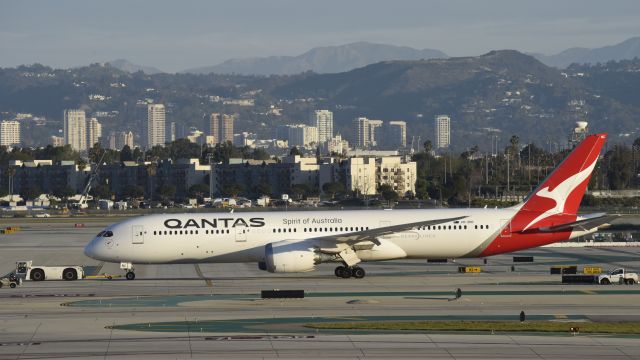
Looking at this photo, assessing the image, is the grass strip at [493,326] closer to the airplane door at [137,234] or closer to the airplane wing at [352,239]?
the airplane wing at [352,239]

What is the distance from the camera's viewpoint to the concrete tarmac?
36.6 metres

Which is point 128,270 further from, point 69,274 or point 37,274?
point 37,274

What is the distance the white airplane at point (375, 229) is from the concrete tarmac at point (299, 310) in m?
1.39

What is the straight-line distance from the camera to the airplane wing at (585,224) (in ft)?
198

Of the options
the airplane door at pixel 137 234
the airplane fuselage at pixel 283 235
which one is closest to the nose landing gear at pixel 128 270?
the airplane fuselage at pixel 283 235

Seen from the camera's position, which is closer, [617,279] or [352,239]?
[617,279]

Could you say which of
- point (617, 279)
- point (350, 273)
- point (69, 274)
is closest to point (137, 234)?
point (69, 274)

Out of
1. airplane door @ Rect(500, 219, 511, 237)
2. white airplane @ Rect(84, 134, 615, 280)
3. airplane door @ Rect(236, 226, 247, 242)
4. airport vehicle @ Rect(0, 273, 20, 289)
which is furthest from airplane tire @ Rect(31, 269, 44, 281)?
airplane door @ Rect(500, 219, 511, 237)

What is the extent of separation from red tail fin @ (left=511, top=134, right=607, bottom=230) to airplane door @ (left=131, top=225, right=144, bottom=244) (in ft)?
66.8

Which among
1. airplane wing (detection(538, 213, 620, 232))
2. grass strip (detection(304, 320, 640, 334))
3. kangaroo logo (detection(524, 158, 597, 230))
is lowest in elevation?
grass strip (detection(304, 320, 640, 334))

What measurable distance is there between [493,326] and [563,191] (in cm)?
2271

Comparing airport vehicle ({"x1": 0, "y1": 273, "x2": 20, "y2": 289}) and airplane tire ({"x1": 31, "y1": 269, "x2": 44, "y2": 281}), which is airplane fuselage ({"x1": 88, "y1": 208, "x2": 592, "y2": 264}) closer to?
airplane tire ({"x1": 31, "y1": 269, "x2": 44, "y2": 281})

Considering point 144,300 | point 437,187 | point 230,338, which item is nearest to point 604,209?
point 437,187

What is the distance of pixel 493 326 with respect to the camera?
40969 mm
